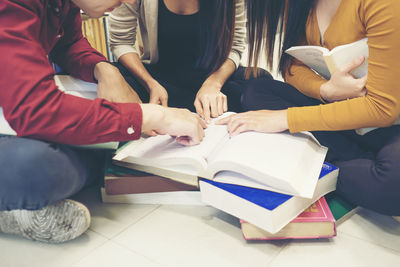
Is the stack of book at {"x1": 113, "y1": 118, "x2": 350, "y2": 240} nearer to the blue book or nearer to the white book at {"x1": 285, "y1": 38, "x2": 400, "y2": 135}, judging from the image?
the blue book

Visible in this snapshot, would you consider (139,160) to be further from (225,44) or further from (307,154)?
(225,44)

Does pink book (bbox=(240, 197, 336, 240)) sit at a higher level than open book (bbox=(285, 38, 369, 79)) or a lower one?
lower

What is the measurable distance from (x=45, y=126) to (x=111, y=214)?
1.05 feet

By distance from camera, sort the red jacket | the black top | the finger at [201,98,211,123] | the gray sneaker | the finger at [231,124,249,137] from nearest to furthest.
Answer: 1. the red jacket
2. the gray sneaker
3. the finger at [231,124,249,137]
4. the finger at [201,98,211,123]
5. the black top

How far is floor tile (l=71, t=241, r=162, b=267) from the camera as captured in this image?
2.33 ft

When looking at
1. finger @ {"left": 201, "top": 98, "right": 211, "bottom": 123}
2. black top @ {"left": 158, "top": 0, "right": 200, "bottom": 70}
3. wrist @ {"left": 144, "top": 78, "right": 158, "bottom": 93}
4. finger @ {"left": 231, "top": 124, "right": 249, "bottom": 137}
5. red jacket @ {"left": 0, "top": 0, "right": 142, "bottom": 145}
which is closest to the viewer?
red jacket @ {"left": 0, "top": 0, "right": 142, "bottom": 145}

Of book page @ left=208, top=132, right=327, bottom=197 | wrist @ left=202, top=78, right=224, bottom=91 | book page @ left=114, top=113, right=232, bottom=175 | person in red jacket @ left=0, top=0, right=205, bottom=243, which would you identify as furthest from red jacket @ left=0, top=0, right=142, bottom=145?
wrist @ left=202, top=78, right=224, bottom=91

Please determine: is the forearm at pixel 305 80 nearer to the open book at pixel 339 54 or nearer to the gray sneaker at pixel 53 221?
the open book at pixel 339 54

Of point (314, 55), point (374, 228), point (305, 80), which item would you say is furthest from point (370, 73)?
point (374, 228)

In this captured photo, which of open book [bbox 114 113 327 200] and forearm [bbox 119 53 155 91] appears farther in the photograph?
forearm [bbox 119 53 155 91]

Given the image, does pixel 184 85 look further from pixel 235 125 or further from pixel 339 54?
pixel 339 54

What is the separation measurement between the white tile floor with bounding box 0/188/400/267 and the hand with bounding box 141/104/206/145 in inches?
7.9

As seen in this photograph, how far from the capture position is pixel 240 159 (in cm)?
71

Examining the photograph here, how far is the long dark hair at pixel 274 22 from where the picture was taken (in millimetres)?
932
